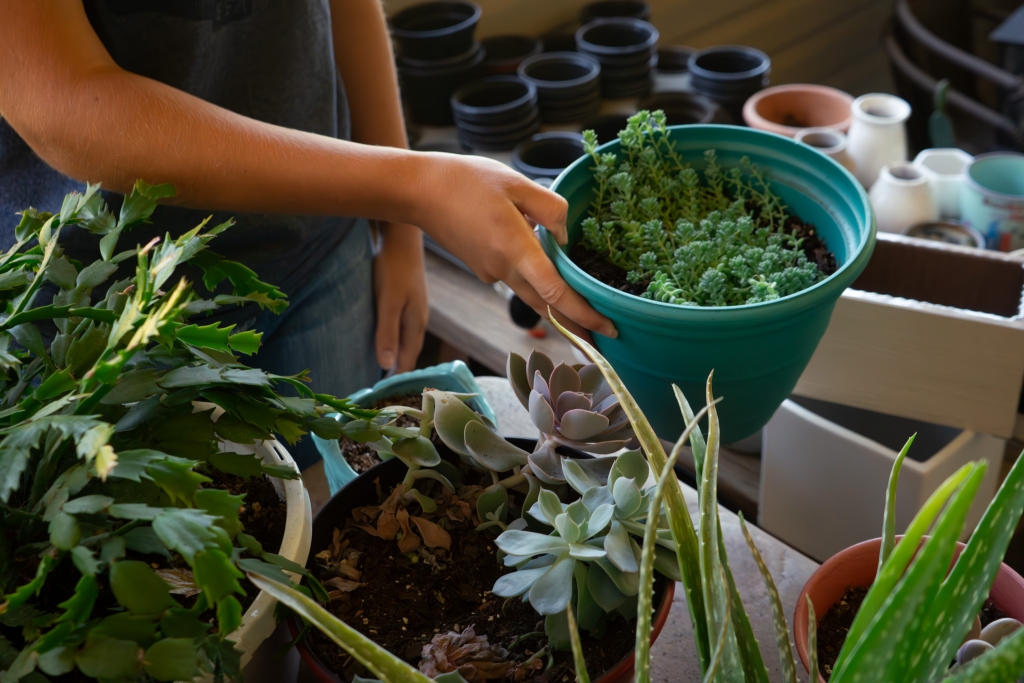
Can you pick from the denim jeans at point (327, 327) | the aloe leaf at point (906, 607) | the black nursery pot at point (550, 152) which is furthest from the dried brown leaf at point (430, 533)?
the black nursery pot at point (550, 152)

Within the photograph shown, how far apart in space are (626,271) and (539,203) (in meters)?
0.12

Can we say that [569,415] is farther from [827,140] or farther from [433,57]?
[433,57]

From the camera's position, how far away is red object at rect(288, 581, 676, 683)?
428mm

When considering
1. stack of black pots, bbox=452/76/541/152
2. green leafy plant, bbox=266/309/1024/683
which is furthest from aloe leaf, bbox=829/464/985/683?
stack of black pots, bbox=452/76/541/152

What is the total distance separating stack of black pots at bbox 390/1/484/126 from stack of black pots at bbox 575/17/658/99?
9.0 inches

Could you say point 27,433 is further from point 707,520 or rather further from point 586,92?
point 586,92

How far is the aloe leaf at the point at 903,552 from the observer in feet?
1.03

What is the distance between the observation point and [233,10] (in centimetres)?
77

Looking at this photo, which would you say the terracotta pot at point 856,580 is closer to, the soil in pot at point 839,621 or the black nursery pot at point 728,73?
the soil in pot at point 839,621

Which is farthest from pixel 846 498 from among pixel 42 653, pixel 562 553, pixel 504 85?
pixel 504 85

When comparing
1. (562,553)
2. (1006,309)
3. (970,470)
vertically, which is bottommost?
(1006,309)

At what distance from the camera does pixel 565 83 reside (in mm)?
1422

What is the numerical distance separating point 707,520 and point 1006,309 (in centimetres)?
72

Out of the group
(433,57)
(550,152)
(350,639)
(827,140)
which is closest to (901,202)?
(827,140)
